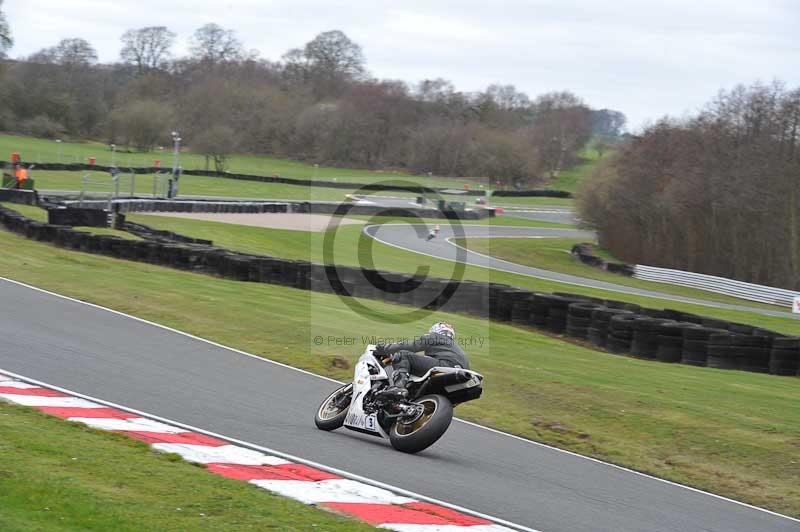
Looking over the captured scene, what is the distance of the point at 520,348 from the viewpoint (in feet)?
51.4

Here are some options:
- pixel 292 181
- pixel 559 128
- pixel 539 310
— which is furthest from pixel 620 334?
pixel 559 128

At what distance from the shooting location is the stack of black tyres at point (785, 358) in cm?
1563

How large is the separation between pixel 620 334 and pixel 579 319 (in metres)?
1.18

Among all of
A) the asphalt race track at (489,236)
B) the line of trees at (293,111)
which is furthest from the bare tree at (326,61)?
the asphalt race track at (489,236)

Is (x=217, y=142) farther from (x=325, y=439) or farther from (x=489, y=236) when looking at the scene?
(x=325, y=439)

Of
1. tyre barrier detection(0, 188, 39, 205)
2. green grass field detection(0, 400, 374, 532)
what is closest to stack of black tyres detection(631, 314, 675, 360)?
green grass field detection(0, 400, 374, 532)

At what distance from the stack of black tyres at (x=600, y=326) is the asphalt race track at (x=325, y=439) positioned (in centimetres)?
666

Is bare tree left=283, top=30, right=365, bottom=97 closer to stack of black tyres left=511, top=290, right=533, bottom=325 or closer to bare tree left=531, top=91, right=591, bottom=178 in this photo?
bare tree left=531, top=91, right=591, bottom=178

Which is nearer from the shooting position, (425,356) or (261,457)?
(261,457)

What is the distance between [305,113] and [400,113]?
13.5 meters

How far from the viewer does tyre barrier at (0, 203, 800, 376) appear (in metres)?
15.8

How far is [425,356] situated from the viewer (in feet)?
29.5

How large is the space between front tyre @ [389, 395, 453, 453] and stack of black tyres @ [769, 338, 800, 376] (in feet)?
29.3

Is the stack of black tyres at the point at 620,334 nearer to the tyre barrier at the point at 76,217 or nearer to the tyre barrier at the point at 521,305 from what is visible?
the tyre barrier at the point at 521,305
